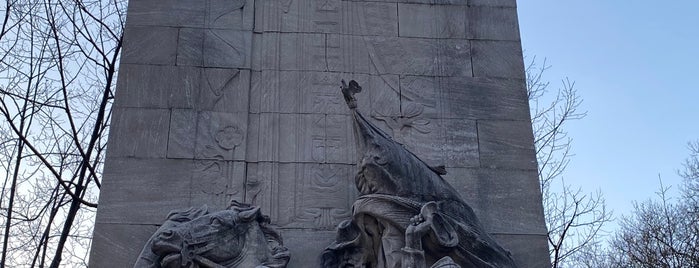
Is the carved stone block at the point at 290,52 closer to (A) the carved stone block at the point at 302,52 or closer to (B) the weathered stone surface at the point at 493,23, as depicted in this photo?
(A) the carved stone block at the point at 302,52

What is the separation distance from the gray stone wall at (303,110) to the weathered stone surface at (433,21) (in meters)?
0.02

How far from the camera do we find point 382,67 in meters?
9.01

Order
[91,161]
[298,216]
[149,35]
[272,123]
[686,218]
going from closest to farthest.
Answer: [298,216]
[272,123]
[149,35]
[91,161]
[686,218]

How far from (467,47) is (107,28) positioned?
8163 millimetres

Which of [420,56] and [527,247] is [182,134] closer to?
[420,56]

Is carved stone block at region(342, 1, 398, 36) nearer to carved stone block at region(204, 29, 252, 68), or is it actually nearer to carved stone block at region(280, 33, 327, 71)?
carved stone block at region(280, 33, 327, 71)

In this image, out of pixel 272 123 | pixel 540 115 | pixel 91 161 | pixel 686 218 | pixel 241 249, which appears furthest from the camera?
pixel 686 218

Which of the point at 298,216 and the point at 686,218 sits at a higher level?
the point at 686,218


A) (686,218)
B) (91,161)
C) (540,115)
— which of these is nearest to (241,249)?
(91,161)

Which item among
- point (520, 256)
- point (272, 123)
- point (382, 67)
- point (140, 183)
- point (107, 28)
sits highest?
point (107, 28)

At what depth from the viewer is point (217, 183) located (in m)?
8.01

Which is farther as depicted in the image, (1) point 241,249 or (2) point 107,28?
(2) point 107,28

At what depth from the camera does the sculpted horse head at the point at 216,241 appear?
6957mm

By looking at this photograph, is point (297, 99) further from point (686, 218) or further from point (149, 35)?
point (686, 218)
